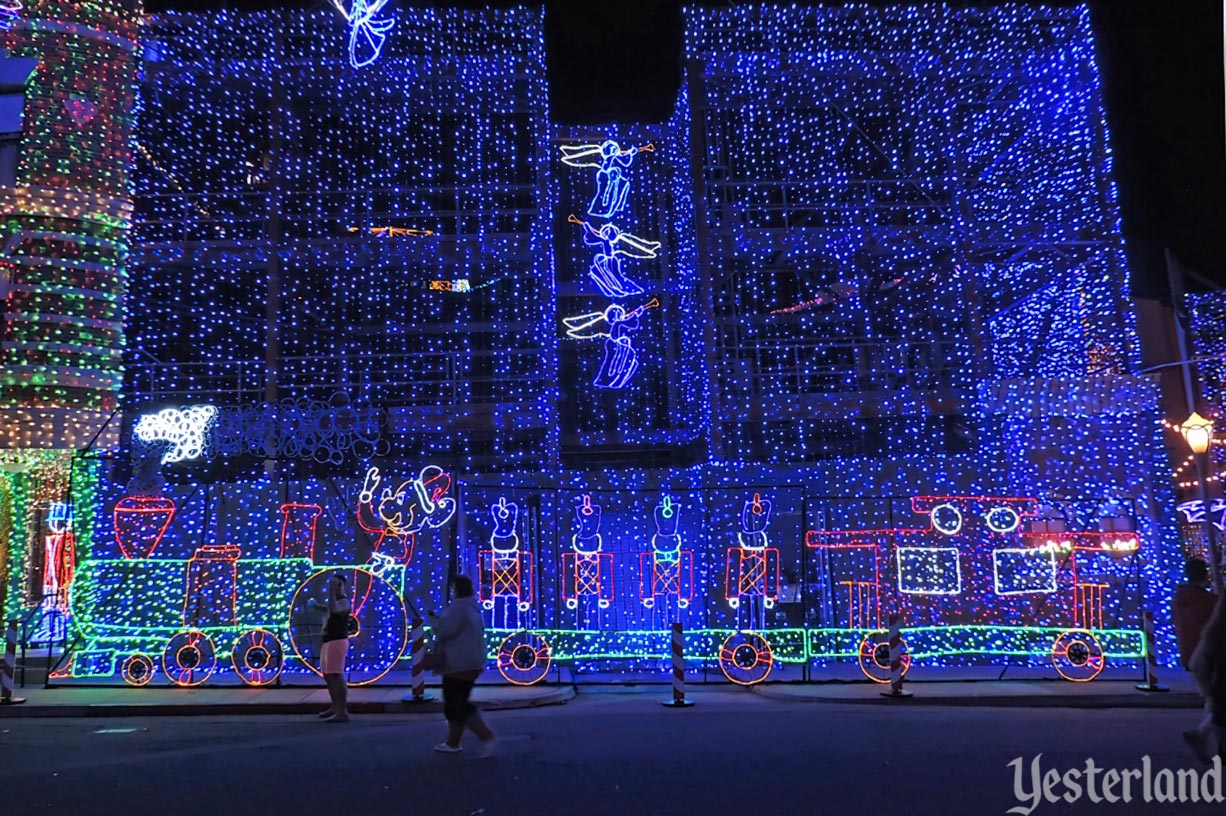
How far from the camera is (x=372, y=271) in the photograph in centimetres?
2006

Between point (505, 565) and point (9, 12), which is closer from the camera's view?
point (505, 565)

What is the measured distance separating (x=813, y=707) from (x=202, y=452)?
10.3 m

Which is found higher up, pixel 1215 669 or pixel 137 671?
pixel 1215 669

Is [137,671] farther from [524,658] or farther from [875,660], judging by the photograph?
[875,660]

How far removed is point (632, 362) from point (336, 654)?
364 inches

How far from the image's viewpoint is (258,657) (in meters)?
12.4

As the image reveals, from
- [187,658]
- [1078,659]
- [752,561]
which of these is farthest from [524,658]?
[1078,659]

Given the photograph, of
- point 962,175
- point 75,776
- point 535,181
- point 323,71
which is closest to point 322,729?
point 75,776

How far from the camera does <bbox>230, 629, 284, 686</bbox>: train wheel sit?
486 inches

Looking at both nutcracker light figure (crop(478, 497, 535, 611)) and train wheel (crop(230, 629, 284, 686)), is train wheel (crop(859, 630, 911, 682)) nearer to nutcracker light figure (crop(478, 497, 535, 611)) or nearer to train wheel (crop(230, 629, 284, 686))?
nutcracker light figure (crop(478, 497, 535, 611))

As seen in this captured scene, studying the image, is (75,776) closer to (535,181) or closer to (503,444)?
(503,444)

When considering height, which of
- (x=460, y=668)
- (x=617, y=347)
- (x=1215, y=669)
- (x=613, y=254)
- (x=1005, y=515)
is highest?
(x=613, y=254)

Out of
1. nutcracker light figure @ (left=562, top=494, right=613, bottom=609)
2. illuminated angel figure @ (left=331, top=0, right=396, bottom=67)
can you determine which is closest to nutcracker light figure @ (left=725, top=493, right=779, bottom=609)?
nutcracker light figure @ (left=562, top=494, right=613, bottom=609)

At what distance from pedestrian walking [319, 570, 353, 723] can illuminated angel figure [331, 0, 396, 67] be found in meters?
11.7
